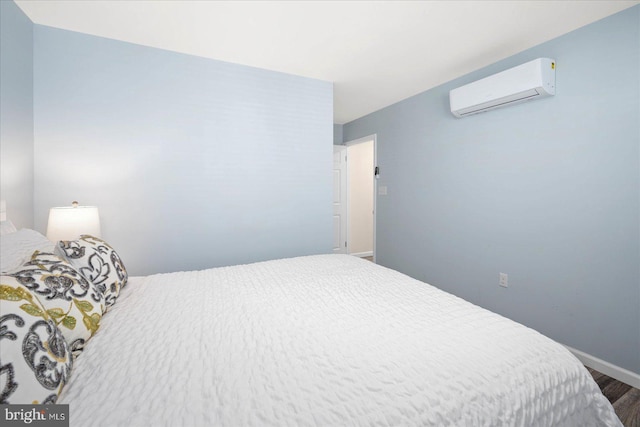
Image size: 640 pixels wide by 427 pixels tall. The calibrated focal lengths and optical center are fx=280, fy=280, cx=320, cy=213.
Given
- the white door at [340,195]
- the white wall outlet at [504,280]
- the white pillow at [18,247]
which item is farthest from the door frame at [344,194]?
the white pillow at [18,247]

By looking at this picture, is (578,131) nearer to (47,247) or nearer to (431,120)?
(431,120)

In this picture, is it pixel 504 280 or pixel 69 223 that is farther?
pixel 504 280

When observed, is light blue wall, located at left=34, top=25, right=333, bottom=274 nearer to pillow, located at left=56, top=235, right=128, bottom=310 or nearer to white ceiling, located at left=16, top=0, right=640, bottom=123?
white ceiling, located at left=16, top=0, right=640, bottom=123

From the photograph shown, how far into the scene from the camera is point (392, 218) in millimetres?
3969

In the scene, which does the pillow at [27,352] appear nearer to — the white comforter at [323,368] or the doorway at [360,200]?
the white comforter at [323,368]

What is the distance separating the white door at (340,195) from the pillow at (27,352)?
405 centimetres

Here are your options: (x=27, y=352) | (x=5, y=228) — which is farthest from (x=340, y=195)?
(x=27, y=352)

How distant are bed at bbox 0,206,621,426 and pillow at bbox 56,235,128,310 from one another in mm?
70

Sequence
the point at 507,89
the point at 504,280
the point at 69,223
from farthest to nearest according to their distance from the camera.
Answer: the point at 504,280
the point at 507,89
the point at 69,223

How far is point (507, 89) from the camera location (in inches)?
92.1

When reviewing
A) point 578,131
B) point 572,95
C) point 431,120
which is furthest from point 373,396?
point 431,120

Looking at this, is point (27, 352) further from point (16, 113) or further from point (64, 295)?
point (16, 113)

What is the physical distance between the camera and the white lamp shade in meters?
1.82

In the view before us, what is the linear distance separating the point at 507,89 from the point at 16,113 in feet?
11.8
